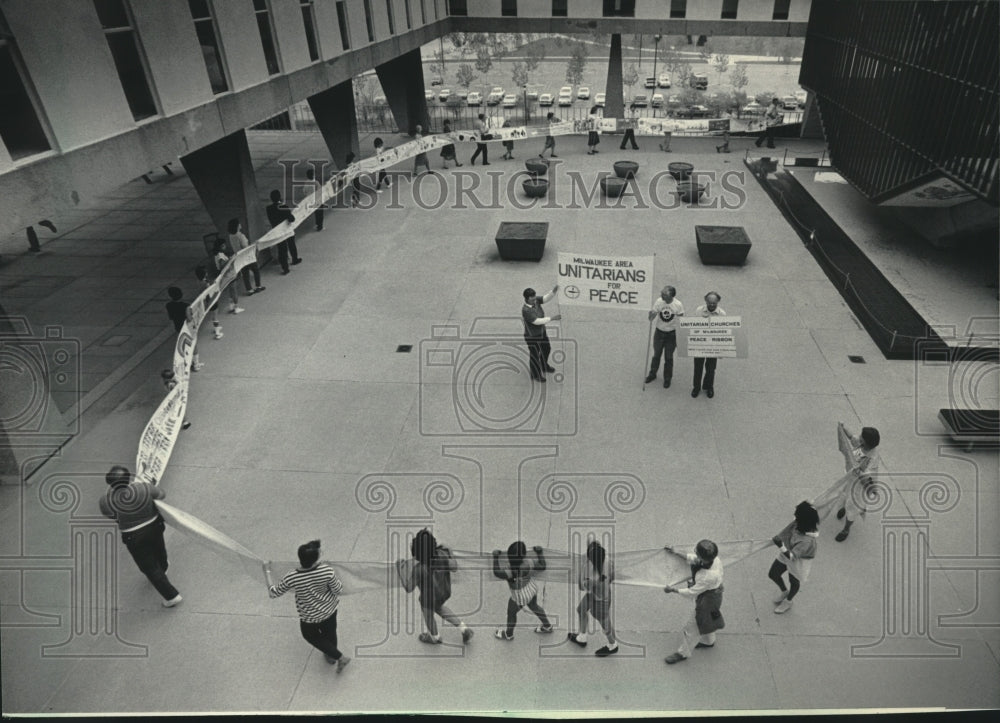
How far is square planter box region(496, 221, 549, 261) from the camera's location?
564 inches

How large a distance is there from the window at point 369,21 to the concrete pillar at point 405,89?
5.42 meters

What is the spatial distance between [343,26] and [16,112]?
1208 cm

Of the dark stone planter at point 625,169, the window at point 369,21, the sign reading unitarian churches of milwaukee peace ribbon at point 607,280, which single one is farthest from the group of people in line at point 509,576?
the window at point 369,21

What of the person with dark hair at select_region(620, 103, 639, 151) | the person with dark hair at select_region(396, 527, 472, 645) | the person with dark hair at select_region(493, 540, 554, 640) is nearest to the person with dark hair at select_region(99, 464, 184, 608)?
the person with dark hair at select_region(396, 527, 472, 645)

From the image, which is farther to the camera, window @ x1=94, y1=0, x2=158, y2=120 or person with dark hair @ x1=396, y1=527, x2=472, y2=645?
window @ x1=94, y1=0, x2=158, y2=120

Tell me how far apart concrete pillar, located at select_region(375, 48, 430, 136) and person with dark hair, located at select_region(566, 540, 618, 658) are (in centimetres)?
2477

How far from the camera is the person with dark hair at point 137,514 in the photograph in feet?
19.9

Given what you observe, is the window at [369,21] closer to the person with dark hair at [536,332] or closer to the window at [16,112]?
the window at [16,112]

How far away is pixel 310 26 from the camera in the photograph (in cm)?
1631

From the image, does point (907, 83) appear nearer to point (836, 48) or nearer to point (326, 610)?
point (836, 48)

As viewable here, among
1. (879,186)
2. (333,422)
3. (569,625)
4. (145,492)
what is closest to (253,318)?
(333,422)

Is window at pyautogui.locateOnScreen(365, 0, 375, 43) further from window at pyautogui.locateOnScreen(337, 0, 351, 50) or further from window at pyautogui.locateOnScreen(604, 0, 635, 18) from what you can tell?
window at pyautogui.locateOnScreen(604, 0, 635, 18)

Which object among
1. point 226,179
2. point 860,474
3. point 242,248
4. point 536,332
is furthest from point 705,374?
point 226,179

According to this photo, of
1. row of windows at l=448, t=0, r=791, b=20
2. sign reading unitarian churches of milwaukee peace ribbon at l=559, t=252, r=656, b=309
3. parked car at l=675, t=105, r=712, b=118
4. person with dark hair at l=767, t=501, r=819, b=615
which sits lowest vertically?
parked car at l=675, t=105, r=712, b=118
